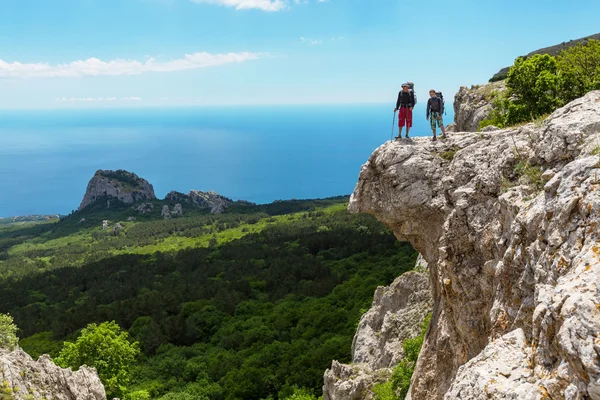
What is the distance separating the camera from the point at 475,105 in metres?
37.3

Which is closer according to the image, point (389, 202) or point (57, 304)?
point (389, 202)

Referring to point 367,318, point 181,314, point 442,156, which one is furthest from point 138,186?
point 442,156

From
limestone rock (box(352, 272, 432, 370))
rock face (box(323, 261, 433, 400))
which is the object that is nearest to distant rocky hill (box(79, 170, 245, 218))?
limestone rock (box(352, 272, 432, 370))

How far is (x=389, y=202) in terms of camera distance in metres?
16.1

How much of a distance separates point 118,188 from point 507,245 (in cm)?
19231

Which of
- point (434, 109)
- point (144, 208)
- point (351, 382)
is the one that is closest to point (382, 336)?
point (351, 382)

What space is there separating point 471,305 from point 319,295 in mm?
49656

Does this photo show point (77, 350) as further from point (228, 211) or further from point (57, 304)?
point (228, 211)

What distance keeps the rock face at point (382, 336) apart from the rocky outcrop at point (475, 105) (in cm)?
1537

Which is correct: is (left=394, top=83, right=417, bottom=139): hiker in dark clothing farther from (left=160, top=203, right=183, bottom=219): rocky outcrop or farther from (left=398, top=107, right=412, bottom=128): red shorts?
(left=160, top=203, right=183, bottom=219): rocky outcrop

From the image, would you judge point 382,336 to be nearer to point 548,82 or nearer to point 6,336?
point 548,82

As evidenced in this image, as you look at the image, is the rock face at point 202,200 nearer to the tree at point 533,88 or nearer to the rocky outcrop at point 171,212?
the rocky outcrop at point 171,212

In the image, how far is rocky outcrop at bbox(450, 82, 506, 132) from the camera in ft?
112

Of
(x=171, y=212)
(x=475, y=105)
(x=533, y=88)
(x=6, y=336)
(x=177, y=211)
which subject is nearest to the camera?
(x=533, y=88)
